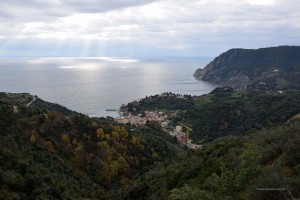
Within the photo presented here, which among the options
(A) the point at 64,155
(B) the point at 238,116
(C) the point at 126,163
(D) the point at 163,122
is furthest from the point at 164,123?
(A) the point at 64,155

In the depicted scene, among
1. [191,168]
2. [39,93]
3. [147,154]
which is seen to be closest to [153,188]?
[191,168]

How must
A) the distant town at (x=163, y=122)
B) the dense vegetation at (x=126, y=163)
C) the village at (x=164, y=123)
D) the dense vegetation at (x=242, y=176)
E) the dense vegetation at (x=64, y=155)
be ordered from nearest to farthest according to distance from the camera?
1. the dense vegetation at (x=242, y=176)
2. the dense vegetation at (x=126, y=163)
3. the dense vegetation at (x=64, y=155)
4. the village at (x=164, y=123)
5. the distant town at (x=163, y=122)

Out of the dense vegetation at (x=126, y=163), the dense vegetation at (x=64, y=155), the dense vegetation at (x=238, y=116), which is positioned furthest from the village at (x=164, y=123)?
the dense vegetation at (x=64, y=155)

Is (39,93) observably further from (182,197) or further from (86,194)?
(182,197)

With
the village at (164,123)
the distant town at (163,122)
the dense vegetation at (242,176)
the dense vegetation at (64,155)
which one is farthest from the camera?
the distant town at (163,122)

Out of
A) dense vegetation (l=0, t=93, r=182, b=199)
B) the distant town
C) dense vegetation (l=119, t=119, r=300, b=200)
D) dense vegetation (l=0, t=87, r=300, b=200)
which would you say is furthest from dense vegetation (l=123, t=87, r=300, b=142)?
dense vegetation (l=119, t=119, r=300, b=200)

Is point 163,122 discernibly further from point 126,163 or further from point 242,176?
point 242,176

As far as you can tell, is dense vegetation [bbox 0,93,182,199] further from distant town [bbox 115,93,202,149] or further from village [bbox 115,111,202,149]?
distant town [bbox 115,93,202,149]

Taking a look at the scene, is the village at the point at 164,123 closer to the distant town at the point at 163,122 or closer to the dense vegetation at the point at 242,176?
the distant town at the point at 163,122
